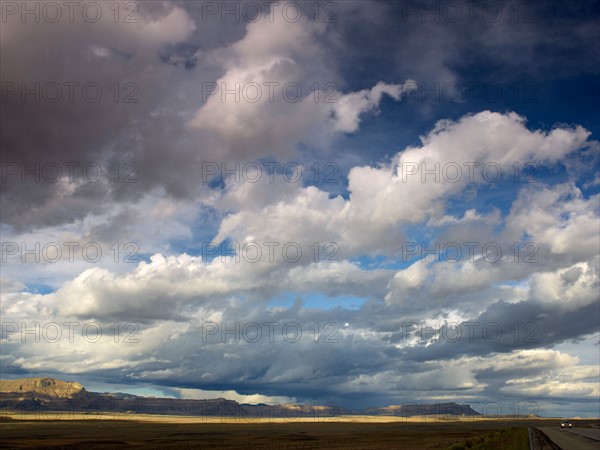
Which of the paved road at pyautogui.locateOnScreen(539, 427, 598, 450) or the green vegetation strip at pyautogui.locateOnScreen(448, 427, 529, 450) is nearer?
the paved road at pyautogui.locateOnScreen(539, 427, 598, 450)

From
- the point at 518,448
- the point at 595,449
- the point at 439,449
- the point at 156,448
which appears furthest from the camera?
the point at 156,448

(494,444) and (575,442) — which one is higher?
(575,442)

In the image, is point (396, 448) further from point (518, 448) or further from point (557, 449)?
point (557, 449)

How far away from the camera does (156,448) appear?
385 ft

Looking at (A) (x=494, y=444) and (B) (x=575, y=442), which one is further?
(A) (x=494, y=444)

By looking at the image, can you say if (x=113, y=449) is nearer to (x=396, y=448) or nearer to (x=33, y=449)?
(x=33, y=449)

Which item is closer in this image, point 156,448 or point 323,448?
point 323,448

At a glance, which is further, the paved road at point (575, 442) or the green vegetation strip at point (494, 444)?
the green vegetation strip at point (494, 444)

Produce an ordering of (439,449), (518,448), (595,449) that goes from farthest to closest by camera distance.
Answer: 1. (439,449)
2. (518,448)
3. (595,449)

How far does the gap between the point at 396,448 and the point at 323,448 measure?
14.2m

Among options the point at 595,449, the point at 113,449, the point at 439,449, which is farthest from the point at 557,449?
the point at 113,449

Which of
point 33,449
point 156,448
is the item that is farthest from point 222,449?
point 33,449

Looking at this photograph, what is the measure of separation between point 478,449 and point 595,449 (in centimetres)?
1568

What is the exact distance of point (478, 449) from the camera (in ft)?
252
